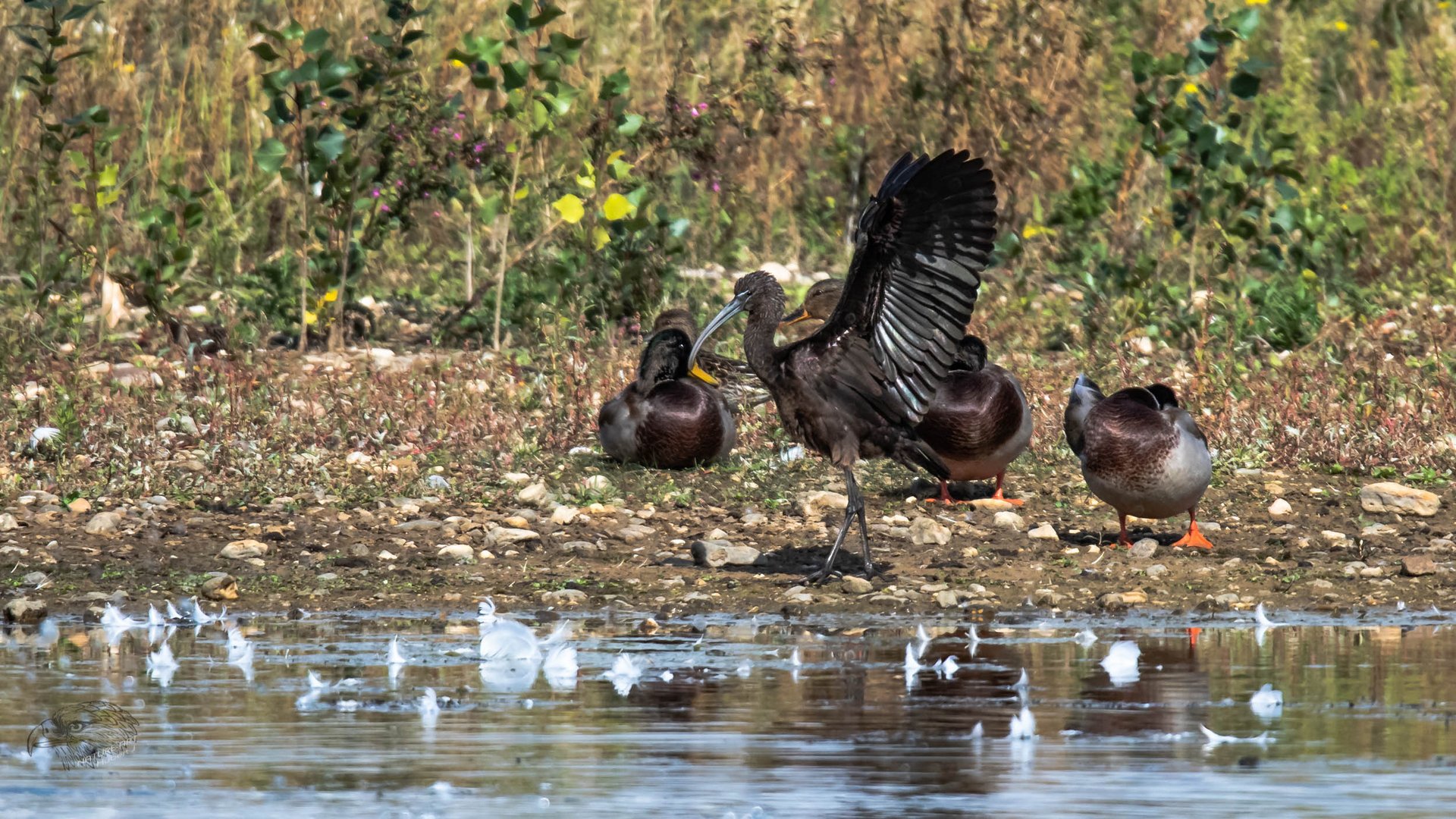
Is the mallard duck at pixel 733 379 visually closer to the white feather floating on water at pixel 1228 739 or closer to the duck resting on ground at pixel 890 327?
the duck resting on ground at pixel 890 327

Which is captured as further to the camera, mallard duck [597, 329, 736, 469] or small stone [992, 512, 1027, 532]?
mallard duck [597, 329, 736, 469]

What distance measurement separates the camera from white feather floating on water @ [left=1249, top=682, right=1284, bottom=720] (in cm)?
489

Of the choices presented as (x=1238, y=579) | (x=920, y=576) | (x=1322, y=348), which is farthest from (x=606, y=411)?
(x=1322, y=348)

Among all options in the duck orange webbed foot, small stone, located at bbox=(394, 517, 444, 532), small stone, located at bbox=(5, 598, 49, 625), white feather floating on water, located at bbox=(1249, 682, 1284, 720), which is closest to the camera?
white feather floating on water, located at bbox=(1249, 682, 1284, 720)

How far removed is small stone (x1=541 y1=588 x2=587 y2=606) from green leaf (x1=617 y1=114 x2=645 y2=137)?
4712mm

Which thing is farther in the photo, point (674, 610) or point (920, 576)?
point (920, 576)

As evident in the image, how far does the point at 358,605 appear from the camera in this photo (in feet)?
23.1

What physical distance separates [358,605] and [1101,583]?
2592 mm

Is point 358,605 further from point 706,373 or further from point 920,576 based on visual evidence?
point 706,373

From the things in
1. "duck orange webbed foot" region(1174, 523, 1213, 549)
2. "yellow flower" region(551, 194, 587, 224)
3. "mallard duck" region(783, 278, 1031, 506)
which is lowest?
"duck orange webbed foot" region(1174, 523, 1213, 549)

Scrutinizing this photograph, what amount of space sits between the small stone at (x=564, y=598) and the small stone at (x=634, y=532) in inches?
36.1

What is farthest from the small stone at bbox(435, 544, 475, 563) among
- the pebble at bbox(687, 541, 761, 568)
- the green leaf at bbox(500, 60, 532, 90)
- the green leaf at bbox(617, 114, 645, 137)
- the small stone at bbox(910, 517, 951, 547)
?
the green leaf at bbox(617, 114, 645, 137)

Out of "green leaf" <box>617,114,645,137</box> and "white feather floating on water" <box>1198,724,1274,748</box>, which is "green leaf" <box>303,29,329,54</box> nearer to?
"green leaf" <box>617,114,645,137</box>

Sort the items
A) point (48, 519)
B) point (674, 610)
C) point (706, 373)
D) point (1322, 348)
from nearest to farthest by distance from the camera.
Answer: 1. point (674, 610)
2. point (48, 519)
3. point (706, 373)
4. point (1322, 348)
